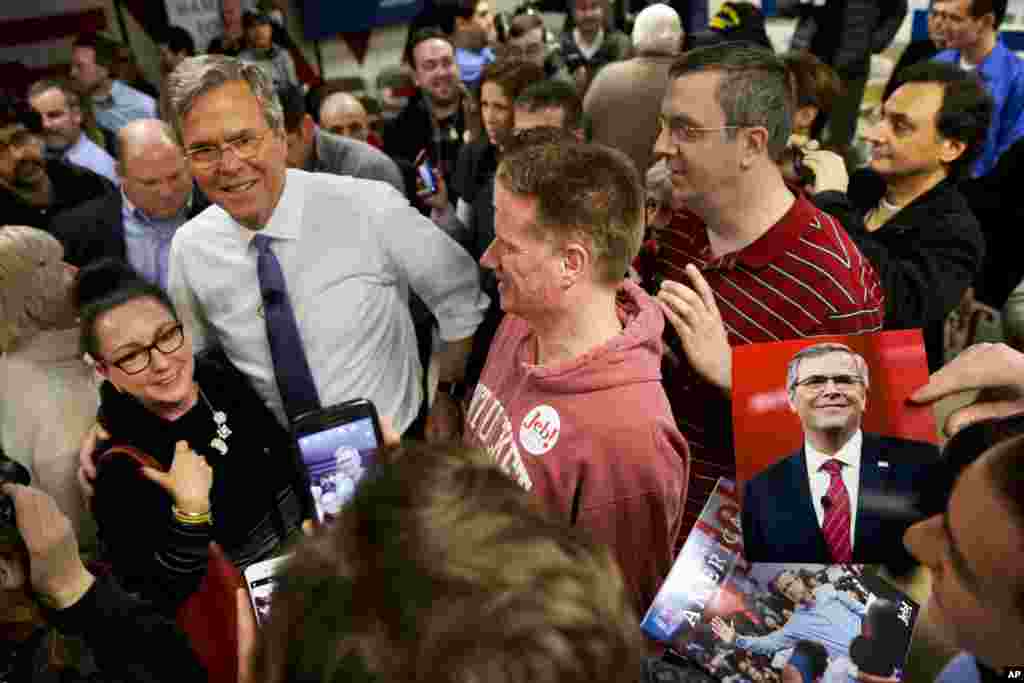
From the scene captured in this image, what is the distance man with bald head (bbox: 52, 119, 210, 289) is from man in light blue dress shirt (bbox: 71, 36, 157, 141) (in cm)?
220

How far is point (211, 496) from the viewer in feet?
5.95

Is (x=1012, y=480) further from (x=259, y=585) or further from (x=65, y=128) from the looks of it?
(x=65, y=128)

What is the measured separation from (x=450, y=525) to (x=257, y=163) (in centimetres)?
161

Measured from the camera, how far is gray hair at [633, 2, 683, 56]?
140 inches

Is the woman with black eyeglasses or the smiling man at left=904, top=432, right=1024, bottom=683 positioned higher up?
the smiling man at left=904, top=432, right=1024, bottom=683

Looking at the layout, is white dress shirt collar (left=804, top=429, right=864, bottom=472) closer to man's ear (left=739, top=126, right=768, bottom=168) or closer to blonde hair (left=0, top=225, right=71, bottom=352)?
man's ear (left=739, top=126, right=768, bottom=168)

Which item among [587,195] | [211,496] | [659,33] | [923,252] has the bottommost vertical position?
A: [211,496]

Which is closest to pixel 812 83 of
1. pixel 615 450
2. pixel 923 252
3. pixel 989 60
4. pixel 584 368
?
pixel 989 60

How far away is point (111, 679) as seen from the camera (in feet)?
4.40

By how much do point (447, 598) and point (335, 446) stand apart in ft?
3.45

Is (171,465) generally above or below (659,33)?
below

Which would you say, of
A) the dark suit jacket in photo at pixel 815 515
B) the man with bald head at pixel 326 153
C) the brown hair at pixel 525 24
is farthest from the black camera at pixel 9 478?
the brown hair at pixel 525 24

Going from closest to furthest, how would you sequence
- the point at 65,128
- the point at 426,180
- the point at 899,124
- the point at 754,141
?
1. the point at 754,141
2. the point at 899,124
3. the point at 426,180
4. the point at 65,128

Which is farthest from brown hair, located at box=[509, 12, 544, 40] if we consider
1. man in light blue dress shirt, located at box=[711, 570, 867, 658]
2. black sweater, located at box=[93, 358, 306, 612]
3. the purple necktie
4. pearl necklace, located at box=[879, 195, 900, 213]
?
man in light blue dress shirt, located at box=[711, 570, 867, 658]
